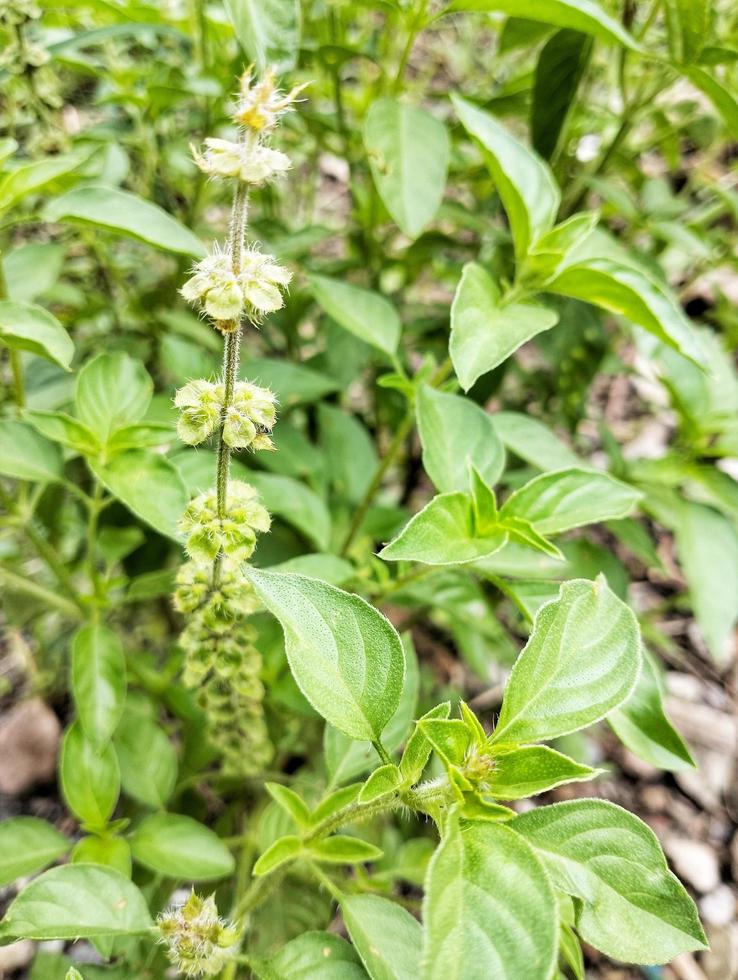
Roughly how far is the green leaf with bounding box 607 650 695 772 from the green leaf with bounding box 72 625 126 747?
0.72m

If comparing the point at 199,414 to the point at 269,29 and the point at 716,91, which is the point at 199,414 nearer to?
the point at 269,29

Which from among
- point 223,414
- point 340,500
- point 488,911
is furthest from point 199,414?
point 340,500

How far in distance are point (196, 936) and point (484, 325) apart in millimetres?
826

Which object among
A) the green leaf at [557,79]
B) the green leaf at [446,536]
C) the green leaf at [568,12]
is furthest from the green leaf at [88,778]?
the green leaf at [557,79]

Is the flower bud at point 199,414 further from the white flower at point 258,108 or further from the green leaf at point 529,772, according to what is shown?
the green leaf at point 529,772

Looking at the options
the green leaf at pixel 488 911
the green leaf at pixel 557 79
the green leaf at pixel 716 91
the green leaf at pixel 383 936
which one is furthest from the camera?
the green leaf at pixel 557 79

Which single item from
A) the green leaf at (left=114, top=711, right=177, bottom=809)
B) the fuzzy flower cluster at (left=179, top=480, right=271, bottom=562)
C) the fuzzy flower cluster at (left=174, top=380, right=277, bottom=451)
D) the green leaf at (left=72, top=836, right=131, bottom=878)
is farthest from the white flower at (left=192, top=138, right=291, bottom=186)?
the green leaf at (left=114, top=711, right=177, bottom=809)

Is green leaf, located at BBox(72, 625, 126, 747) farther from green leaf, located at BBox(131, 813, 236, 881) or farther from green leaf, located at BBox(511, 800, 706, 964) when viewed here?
green leaf, located at BBox(511, 800, 706, 964)

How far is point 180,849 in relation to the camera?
114 centimetres

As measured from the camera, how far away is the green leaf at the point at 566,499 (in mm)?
1031

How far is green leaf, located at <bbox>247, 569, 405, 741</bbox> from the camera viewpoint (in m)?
0.79

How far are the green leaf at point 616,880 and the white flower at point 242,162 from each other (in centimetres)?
69

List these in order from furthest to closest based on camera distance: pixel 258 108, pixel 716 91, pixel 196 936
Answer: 1. pixel 716 91
2. pixel 196 936
3. pixel 258 108

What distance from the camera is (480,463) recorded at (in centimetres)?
111
